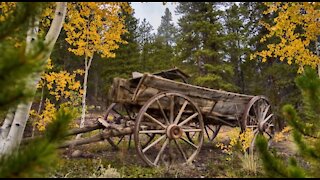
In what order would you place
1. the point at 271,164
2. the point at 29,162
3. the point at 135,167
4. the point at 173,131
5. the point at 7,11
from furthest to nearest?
the point at 173,131 → the point at 135,167 → the point at 271,164 → the point at 7,11 → the point at 29,162

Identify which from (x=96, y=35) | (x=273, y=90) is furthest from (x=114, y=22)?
(x=273, y=90)

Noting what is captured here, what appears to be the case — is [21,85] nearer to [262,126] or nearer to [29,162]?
[29,162]

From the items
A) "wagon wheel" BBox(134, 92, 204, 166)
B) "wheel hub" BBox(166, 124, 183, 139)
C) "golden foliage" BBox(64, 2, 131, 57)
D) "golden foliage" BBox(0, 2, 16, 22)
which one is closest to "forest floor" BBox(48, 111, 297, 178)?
"wagon wheel" BBox(134, 92, 204, 166)

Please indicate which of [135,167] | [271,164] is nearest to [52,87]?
[135,167]

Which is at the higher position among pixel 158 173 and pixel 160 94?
pixel 160 94

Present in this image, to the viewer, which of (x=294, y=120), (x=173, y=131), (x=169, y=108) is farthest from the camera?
(x=169, y=108)

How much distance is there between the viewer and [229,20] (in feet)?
74.0

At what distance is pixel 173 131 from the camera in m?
6.21

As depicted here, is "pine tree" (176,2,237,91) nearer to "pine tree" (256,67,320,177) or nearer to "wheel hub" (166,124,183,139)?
"wheel hub" (166,124,183,139)

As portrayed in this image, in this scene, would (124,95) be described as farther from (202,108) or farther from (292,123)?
(292,123)

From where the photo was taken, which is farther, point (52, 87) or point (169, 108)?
point (52, 87)

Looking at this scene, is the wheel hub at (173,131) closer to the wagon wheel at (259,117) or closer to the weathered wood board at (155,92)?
the weathered wood board at (155,92)

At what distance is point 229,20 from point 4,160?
22.8m

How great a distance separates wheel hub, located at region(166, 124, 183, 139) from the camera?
6.16 metres
